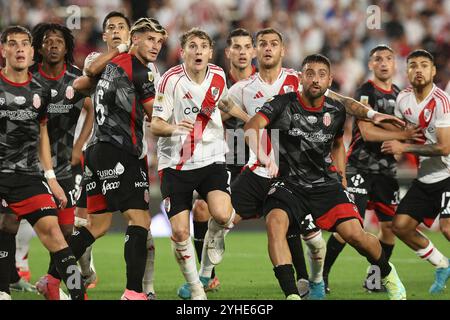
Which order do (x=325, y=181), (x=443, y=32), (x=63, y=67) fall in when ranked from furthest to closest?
(x=443, y=32) < (x=63, y=67) < (x=325, y=181)

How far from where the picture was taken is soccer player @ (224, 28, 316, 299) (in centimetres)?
939

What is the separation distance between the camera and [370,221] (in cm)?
1627

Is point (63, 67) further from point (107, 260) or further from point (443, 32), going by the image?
point (443, 32)

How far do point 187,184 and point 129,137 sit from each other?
0.67 metres

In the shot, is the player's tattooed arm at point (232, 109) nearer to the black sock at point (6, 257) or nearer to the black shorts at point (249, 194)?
the black shorts at point (249, 194)

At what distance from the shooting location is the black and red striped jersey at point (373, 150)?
10.4 m

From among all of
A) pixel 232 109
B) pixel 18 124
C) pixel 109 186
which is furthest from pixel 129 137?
pixel 232 109

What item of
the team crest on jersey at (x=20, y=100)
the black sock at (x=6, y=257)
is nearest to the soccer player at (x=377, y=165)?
the black sock at (x=6, y=257)

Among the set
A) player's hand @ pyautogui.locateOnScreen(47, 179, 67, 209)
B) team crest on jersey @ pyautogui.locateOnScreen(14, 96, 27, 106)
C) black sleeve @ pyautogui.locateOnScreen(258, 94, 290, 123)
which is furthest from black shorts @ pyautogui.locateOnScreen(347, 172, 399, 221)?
team crest on jersey @ pyautogui.locateOnScreen(14, 96, 27, 106)

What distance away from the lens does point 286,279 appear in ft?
26.4

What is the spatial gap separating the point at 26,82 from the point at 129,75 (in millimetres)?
877

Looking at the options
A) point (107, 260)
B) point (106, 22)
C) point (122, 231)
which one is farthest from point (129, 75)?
point (122, 231)

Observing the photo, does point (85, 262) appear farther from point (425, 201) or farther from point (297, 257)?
point (425, 201)

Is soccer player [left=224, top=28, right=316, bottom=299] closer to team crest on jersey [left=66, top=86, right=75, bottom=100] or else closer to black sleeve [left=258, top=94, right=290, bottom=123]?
black sleeve [left=258, top=94, right=290, bottom=123]
